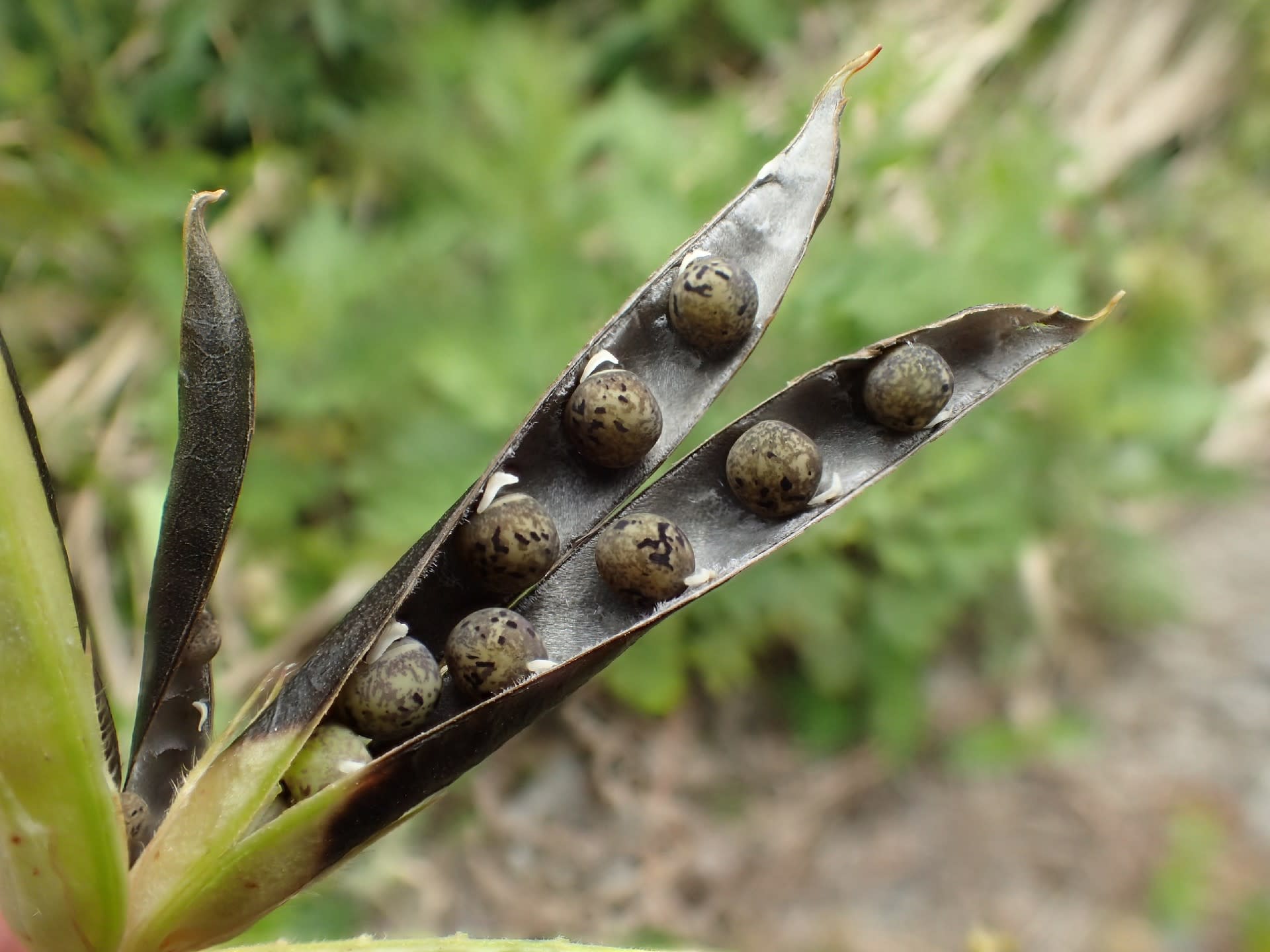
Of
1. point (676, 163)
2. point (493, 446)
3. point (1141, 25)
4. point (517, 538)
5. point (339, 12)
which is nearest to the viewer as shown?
point (517, 538)

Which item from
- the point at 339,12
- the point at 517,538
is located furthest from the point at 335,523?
the point at 517,538

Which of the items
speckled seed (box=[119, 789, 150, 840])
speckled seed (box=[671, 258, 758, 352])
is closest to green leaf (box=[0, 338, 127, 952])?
speckled seed (box=[119, 789, 150, 840])

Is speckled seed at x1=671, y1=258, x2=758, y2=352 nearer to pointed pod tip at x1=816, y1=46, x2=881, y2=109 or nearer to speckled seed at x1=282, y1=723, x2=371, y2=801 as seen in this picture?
pointed pod tip at x1=816, y1=46, x2=881, y2=109

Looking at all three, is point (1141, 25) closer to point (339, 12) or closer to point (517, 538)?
point (339, 12)

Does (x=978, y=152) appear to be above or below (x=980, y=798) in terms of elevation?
above

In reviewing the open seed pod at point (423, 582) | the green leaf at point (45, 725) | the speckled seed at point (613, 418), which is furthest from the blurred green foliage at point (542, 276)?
the green leaf at point (45, 725)

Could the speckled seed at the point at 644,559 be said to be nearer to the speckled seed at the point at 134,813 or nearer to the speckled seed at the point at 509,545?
the speckled seed at the point at 509,545
